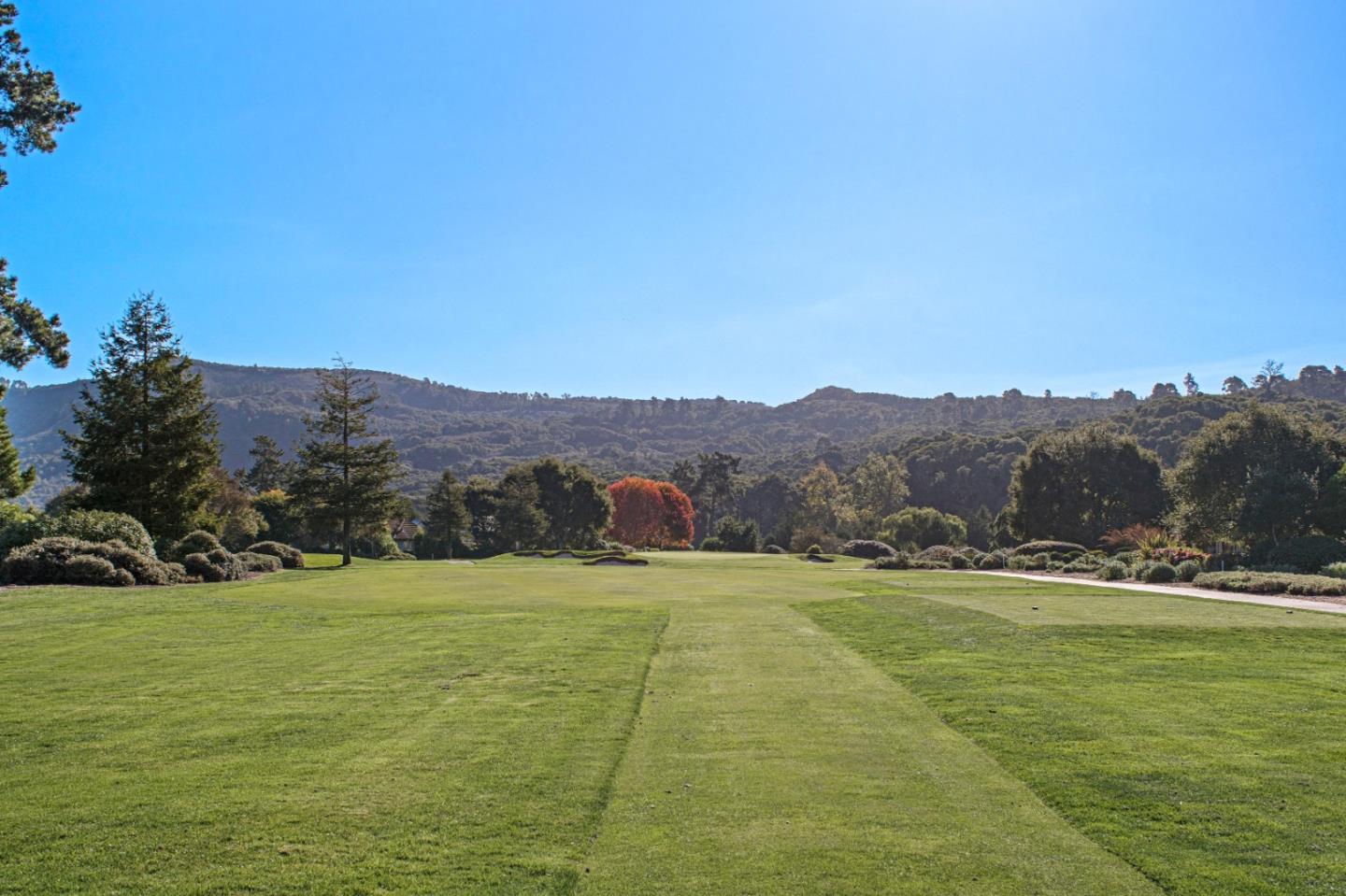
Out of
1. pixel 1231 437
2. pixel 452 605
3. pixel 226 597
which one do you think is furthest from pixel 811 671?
pixel 1231 437

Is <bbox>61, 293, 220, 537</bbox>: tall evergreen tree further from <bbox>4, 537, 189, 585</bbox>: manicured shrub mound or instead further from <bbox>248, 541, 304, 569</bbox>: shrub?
<bbox>4, 537, 189, 585</bbox>: manicured shrub mound

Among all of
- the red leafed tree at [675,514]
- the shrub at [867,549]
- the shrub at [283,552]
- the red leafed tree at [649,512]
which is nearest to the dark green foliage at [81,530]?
the shrub at [283,552]

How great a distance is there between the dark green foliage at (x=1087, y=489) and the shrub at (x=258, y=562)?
49320 millimetres

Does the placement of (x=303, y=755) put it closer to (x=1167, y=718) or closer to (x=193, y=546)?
(x=1167, y=718)

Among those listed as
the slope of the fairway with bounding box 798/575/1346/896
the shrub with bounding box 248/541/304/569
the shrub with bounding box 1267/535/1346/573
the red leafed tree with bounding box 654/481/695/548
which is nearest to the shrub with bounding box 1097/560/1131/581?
the shrub with bounding box 1267/535/1346/573

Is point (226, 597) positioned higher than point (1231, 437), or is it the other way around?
point (1231, 437)

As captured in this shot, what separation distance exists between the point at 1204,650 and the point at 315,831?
475 inches

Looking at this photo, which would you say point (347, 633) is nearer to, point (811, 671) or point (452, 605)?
point (452, 605)

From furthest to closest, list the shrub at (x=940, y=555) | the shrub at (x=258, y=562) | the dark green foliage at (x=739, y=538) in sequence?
the dark green foliage at (x=739, y=538) → the shrub at (x=940, y=555) → the shrub at (x=258, y=562)

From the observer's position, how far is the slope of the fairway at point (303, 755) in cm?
486

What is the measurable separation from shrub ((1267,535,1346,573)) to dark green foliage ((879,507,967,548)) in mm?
37142

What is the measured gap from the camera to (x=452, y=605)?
1948 cm

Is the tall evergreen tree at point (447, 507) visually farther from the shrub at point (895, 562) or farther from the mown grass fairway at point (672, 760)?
the mown grass fairway at point (672, 760)

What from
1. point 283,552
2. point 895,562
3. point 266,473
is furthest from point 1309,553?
point 266,473
